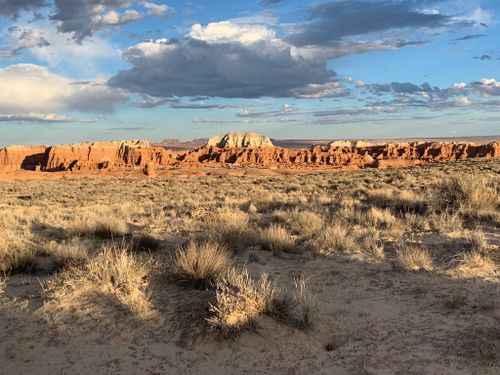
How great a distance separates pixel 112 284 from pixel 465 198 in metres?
9.45

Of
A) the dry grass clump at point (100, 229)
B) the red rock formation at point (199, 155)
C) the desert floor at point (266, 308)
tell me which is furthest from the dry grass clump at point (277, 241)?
the red rock formation at point (199, 155)

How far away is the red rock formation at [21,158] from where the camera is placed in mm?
94562

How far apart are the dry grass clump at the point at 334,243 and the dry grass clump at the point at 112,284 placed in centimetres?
320

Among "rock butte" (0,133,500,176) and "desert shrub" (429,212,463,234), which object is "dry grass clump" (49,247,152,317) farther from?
A: "rock butte" (0,133,500,176)

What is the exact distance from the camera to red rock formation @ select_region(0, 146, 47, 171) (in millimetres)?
94562

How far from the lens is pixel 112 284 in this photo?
607 centimetres

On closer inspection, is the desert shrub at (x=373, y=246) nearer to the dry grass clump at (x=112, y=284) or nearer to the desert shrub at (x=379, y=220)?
the desert shrub at (x=379, y=220)

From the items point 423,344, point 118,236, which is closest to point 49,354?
point 423,344

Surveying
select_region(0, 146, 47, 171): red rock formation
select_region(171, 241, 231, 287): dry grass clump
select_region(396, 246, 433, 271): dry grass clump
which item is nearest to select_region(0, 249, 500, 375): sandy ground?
select_region(171, 241, 231, 287): dry grass clump

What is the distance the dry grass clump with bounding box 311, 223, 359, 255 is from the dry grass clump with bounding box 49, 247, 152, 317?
126 inches

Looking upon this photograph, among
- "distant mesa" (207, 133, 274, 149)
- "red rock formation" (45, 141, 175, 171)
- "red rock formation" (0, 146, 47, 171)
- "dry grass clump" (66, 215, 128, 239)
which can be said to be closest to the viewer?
"dry grass clump" (66, 215, 128, 239)

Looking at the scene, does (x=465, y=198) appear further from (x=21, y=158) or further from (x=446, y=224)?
(x=21, y=158)

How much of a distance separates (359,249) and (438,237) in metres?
1.84

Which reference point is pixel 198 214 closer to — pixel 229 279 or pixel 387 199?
pixel 387 199
